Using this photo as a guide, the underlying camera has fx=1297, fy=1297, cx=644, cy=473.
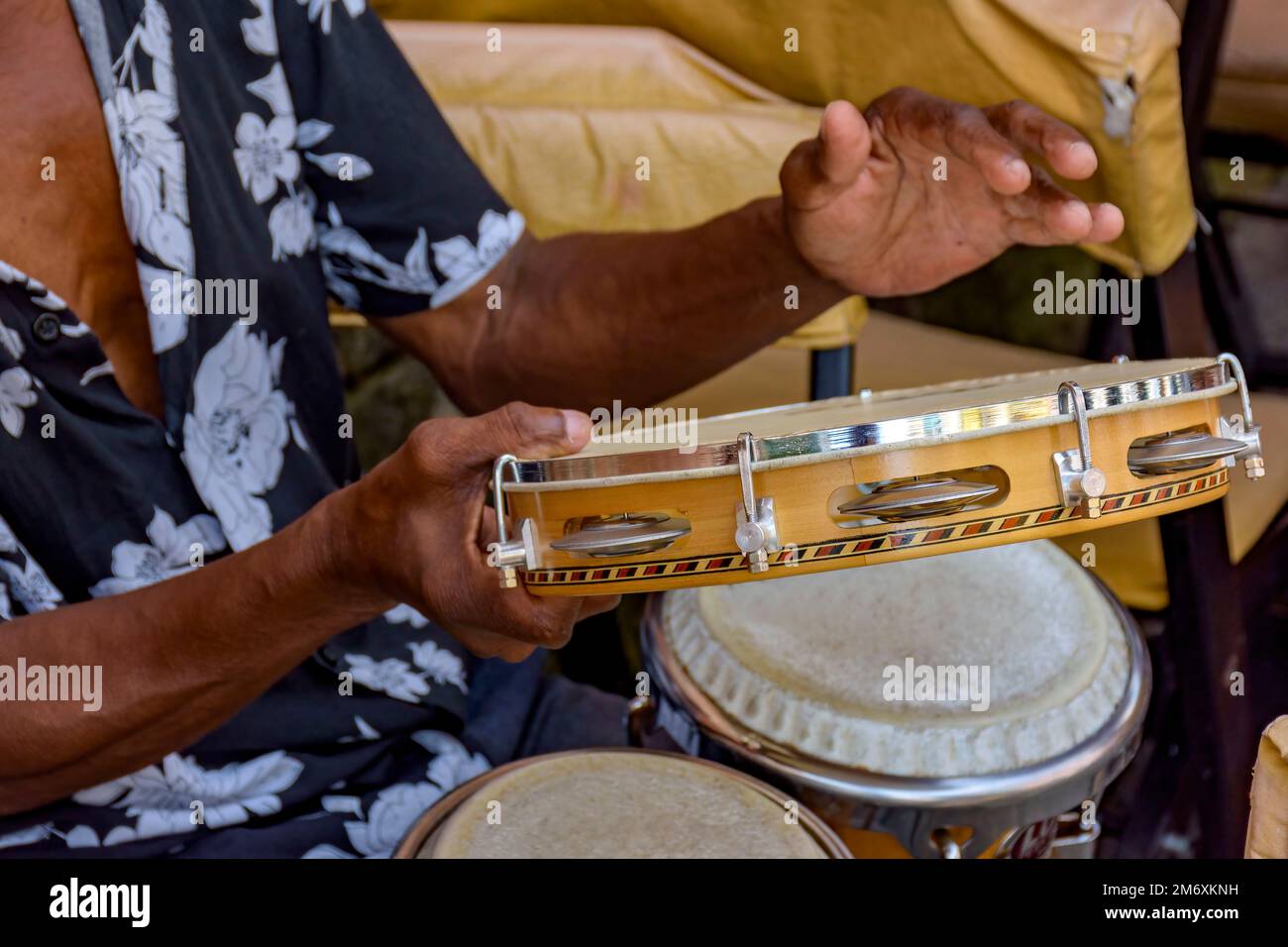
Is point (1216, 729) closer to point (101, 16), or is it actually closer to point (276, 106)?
point (276, 106)

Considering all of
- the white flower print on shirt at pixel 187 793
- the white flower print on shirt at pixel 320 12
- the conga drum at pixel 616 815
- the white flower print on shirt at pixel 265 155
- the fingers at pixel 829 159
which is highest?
the white flower print on shirt at pixel 320 12

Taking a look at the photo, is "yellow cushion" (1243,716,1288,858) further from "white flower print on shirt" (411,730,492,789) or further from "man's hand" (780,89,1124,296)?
"white flower print on shirt" (411,730,492,789)

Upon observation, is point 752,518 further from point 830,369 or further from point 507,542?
point 830,369

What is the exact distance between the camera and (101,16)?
0.99 meters

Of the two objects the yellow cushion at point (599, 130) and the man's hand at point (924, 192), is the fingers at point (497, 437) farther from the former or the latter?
the yellow cushion at point (599, 130)

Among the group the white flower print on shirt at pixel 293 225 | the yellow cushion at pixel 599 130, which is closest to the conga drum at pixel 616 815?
the white flower print on shirt at pixel 293 225

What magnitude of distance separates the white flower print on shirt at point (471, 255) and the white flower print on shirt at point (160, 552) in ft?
1.04

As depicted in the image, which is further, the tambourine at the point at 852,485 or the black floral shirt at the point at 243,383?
the black floral shirt at the point at 243,383

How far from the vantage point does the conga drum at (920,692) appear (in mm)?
932

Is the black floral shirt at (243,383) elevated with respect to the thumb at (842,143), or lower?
lower

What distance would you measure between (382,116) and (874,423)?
0.69 meters

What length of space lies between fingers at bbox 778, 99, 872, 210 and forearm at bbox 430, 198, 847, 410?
8 centimetres

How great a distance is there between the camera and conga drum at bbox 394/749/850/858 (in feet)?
2.85
